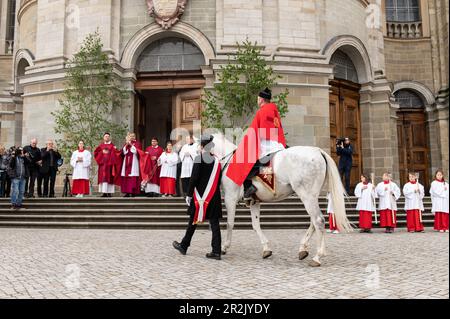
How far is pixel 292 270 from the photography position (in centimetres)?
545

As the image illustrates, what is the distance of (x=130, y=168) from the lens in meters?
14.4

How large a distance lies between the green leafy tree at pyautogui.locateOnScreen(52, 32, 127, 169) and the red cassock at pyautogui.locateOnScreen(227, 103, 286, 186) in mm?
10481

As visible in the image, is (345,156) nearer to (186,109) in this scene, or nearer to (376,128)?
(376,128)

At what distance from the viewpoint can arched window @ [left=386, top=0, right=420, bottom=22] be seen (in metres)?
24.5

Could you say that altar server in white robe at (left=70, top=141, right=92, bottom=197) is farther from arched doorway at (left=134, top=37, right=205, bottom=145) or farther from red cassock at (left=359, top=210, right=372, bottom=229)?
red cassock at (left=359, top=210, right=372, bottom=229)

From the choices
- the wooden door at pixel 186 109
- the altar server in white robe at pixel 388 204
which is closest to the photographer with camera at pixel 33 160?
the wooden door at pixel 186 109

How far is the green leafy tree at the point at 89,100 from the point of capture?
52.1 feet

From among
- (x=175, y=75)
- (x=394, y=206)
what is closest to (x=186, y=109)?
(x=175, y=75)

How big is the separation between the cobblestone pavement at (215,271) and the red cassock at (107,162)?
6032mm

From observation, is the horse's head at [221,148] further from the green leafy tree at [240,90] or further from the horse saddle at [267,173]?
the green leafy tree at [240,90]

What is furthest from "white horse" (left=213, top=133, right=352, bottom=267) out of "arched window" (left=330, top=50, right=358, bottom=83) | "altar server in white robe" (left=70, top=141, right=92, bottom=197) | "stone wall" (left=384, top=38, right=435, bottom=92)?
"stone wall" (left=384, top=38, right=435, bottom=92)

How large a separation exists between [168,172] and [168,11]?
7.15m
